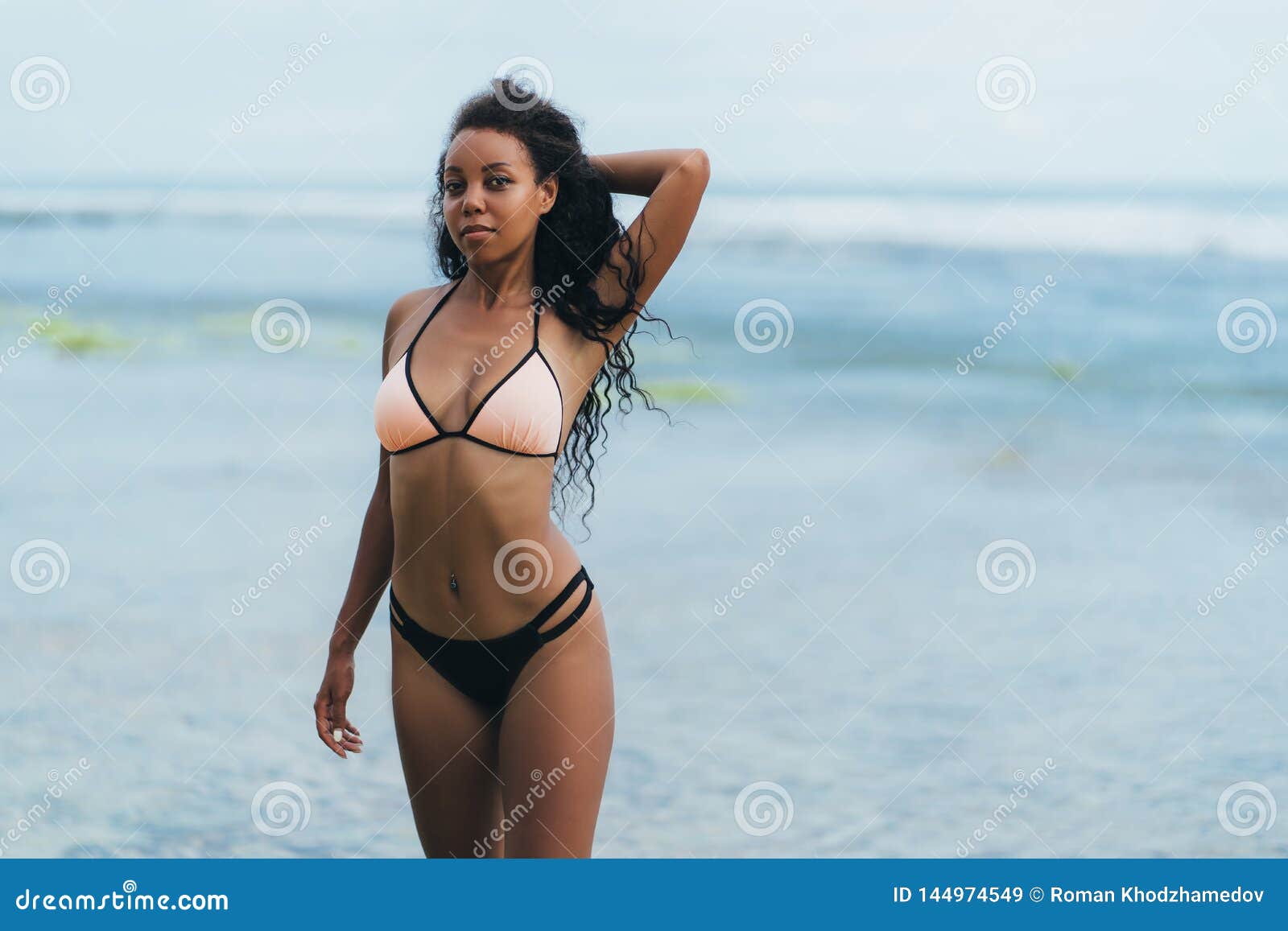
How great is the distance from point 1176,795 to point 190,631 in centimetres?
497

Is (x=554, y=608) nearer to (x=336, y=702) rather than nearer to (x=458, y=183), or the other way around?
(x=336, y=702)

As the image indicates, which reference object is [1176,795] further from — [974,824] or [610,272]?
[610,272]

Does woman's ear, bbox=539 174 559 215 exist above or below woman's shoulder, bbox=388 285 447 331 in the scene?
above

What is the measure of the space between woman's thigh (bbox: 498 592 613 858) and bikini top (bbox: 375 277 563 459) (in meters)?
0.38

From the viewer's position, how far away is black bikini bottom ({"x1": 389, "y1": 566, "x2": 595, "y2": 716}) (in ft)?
9.48

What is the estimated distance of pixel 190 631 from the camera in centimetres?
748

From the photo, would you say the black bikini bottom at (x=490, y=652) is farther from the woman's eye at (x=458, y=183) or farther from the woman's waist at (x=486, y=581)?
the woman's eye at (x=458, y=183)

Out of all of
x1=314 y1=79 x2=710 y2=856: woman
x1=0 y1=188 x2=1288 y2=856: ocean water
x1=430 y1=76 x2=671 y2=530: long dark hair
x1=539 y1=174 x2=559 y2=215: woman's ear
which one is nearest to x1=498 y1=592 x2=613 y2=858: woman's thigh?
x1=314 y1=79 x2=710 y2=856: woman

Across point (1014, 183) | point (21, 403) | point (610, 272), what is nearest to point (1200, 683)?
→ point (610, 272)

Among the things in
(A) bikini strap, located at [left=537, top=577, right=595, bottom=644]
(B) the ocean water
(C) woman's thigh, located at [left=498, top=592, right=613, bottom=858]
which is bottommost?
(B) the ocean water

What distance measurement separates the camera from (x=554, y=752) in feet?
9.36

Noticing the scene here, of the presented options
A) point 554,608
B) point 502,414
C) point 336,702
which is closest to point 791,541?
point 336,702

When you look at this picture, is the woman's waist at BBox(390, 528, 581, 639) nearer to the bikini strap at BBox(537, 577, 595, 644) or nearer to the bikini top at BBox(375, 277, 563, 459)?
the bikini strap at BBox(537, 577, 595, 644)

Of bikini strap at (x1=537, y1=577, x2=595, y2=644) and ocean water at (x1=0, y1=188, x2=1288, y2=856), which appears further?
ocean water at (x1=0, y1=188, x2=1288, y2=856)
